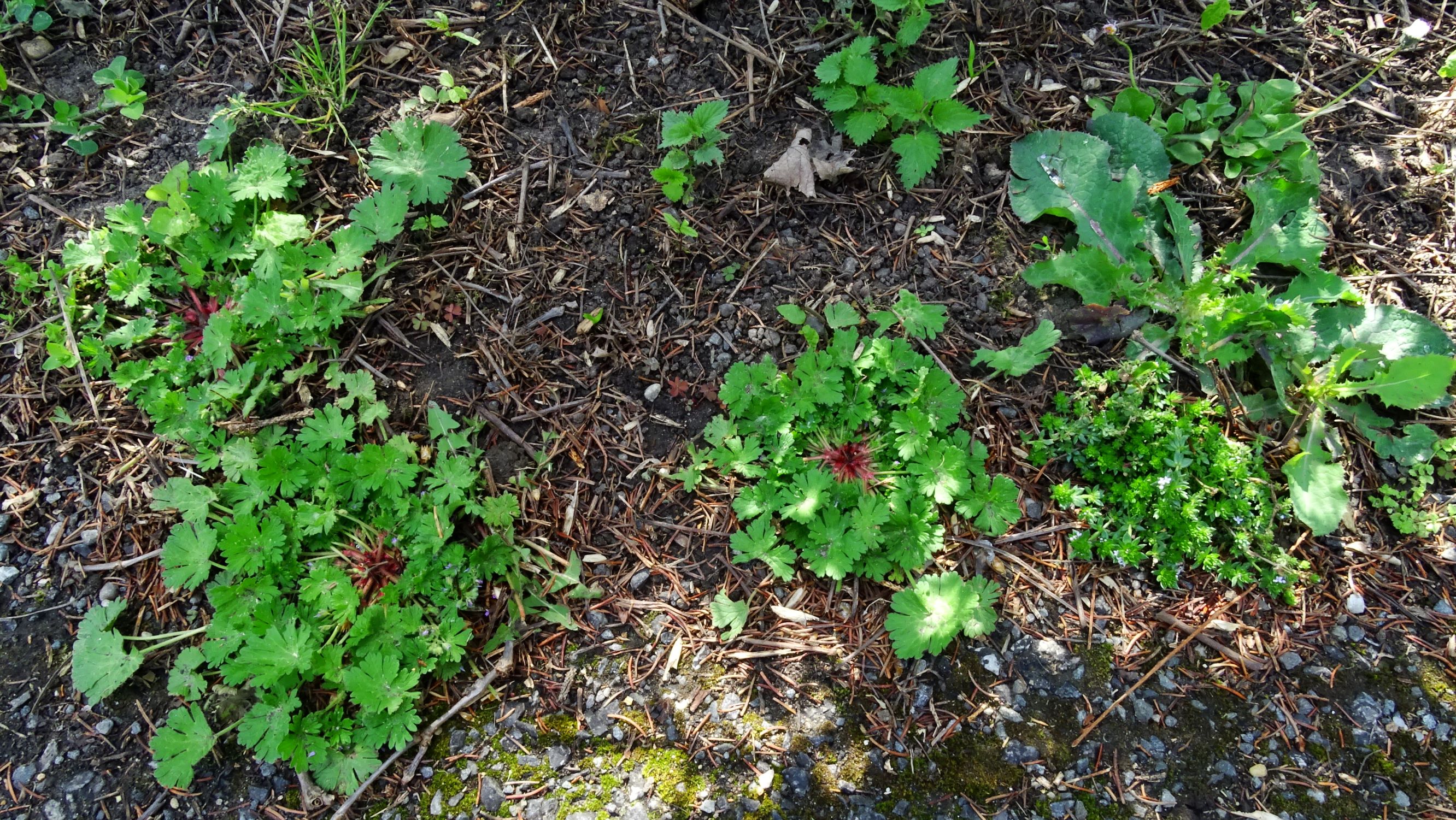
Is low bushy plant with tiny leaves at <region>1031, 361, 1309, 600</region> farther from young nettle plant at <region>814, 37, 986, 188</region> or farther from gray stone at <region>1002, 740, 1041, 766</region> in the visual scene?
young nettle plant at <region>814, 37, 986, 188</region>

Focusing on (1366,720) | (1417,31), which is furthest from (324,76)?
→ (1417,31)

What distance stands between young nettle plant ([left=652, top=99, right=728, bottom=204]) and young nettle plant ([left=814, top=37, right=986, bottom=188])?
414 mm

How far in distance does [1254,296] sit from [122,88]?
407 centimetres

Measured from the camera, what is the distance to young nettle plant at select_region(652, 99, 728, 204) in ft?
8.98

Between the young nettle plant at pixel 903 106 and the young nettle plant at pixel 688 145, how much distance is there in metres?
0.41

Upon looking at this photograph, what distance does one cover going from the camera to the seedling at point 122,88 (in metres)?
Answer: 2.95

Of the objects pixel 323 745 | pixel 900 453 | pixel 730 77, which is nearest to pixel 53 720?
pixel 323 745

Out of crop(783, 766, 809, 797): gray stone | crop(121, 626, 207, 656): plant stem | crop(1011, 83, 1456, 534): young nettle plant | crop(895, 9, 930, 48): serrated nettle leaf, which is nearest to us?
crop(783, 766, 809, 797): gray stone

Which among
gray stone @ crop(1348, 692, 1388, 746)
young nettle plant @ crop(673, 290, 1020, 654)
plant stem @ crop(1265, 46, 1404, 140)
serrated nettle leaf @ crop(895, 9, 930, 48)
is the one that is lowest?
gray stone @ crop(1348, 692, 1388, 746)

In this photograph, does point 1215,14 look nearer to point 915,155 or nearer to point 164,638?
point 915,155

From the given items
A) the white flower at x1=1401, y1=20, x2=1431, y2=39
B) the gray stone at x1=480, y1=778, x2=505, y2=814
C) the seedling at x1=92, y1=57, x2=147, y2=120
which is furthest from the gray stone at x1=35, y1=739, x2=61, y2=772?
the white flower at x1=1401, y1=20, x2=1431, y2=39

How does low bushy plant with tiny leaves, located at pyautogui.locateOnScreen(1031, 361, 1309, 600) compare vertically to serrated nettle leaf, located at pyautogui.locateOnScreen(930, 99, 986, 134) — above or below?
below

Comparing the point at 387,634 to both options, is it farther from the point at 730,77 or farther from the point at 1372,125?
the point at 1372,125

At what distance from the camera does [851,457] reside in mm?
2508
